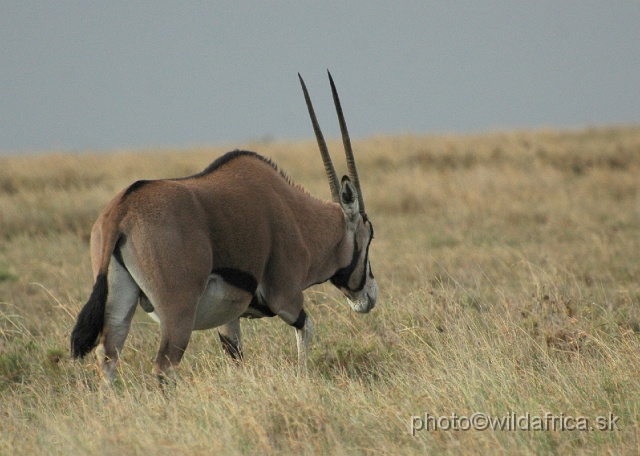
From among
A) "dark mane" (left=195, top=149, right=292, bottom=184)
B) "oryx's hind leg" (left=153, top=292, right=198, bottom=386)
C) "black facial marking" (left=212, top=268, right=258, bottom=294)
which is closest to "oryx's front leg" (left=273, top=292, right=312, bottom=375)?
"black facial marking" (left=212, top=268, right=258, bottom=294)

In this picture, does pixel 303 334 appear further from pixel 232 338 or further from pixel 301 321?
pixel 232 338

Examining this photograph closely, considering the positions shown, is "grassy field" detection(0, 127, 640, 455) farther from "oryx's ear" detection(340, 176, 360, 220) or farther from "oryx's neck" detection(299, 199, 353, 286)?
"oryx's ear" detection(340, 176, 360, 220)

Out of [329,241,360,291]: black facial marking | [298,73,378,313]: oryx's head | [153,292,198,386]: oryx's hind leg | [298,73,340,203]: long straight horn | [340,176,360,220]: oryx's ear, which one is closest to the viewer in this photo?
[153,292,198,386]: oryx's hind leg

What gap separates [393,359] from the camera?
7.12 m

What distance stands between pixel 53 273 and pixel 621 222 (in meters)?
9.32

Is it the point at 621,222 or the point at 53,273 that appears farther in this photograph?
the point at 621,222

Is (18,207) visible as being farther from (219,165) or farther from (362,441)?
(362,441)

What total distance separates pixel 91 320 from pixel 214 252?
0.92 meters

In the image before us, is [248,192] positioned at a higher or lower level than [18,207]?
higher

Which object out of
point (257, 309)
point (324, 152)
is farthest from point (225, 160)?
point (257, 309)

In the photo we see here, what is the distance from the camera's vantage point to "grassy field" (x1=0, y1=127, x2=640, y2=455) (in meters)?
4.93

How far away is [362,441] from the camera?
16.2 feet

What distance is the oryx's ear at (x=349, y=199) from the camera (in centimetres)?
703

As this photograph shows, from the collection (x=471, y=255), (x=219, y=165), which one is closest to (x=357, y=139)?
(x=471, y=255)
